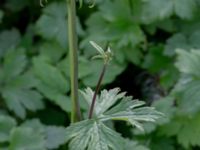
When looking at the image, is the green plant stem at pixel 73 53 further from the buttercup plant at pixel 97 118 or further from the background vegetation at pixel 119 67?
the background vegetation at pixel 119 67

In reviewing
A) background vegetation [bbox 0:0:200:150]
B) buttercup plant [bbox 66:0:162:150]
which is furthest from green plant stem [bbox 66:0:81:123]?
background vegetation [bbox 0:0:200:150]

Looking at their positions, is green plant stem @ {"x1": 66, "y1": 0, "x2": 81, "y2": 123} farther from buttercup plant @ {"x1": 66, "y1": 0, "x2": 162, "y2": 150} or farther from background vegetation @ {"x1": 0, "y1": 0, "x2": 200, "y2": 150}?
background vegetation @ {"x1": 0, "y1": 0, "x2": 200, "y2": 150}

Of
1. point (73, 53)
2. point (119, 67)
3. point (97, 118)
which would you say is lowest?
point (119, 67)

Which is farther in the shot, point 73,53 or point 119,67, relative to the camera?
point 119,67

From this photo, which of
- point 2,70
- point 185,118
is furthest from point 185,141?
point 2,70

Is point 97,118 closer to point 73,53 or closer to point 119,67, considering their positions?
point 73,53

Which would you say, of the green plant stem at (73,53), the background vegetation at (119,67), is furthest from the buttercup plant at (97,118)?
the background vegetation at (119,67)

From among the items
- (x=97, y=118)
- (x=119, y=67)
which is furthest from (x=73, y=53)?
(x=119, y=67)

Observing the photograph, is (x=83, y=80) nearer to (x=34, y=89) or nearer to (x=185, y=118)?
(x=34, y=89)
